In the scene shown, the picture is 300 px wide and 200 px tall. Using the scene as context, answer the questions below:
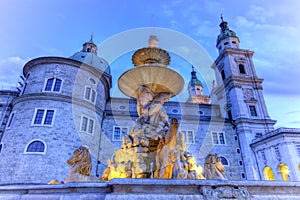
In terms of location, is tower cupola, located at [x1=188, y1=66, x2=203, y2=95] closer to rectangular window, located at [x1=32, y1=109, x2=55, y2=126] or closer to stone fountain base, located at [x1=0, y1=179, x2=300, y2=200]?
rectangular window, located at [x1=32, y1=109, x2=55, y2=126]

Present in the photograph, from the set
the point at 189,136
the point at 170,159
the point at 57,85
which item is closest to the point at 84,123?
the point at 57,85

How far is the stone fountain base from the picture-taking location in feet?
10.5

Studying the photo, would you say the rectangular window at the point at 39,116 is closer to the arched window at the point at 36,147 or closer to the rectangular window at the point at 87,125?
the arched window at the point at 36,147

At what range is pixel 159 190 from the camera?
10.7 feet

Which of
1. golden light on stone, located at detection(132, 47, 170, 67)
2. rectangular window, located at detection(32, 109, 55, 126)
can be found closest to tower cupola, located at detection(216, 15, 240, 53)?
golden light on stone, located at detection(132, 47, 170, 67)

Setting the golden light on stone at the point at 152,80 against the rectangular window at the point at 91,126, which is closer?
the golden light on stone at the point at 152,80

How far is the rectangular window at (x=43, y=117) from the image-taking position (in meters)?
16.6

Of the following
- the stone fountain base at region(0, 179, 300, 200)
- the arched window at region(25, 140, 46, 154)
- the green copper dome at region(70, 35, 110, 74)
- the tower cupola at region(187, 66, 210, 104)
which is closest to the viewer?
the stone fountain base at region(0, 179, 300, 200)

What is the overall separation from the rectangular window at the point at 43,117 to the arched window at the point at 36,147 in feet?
5.64

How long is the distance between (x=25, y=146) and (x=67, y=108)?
450 cm

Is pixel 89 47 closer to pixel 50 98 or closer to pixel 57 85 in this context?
pixel 57 85

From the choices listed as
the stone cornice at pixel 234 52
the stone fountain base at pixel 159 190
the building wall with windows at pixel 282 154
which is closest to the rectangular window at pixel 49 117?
the stone fountain base at pixel 159 190

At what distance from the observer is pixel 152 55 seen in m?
7.72

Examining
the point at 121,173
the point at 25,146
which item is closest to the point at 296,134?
the point at 121,173
